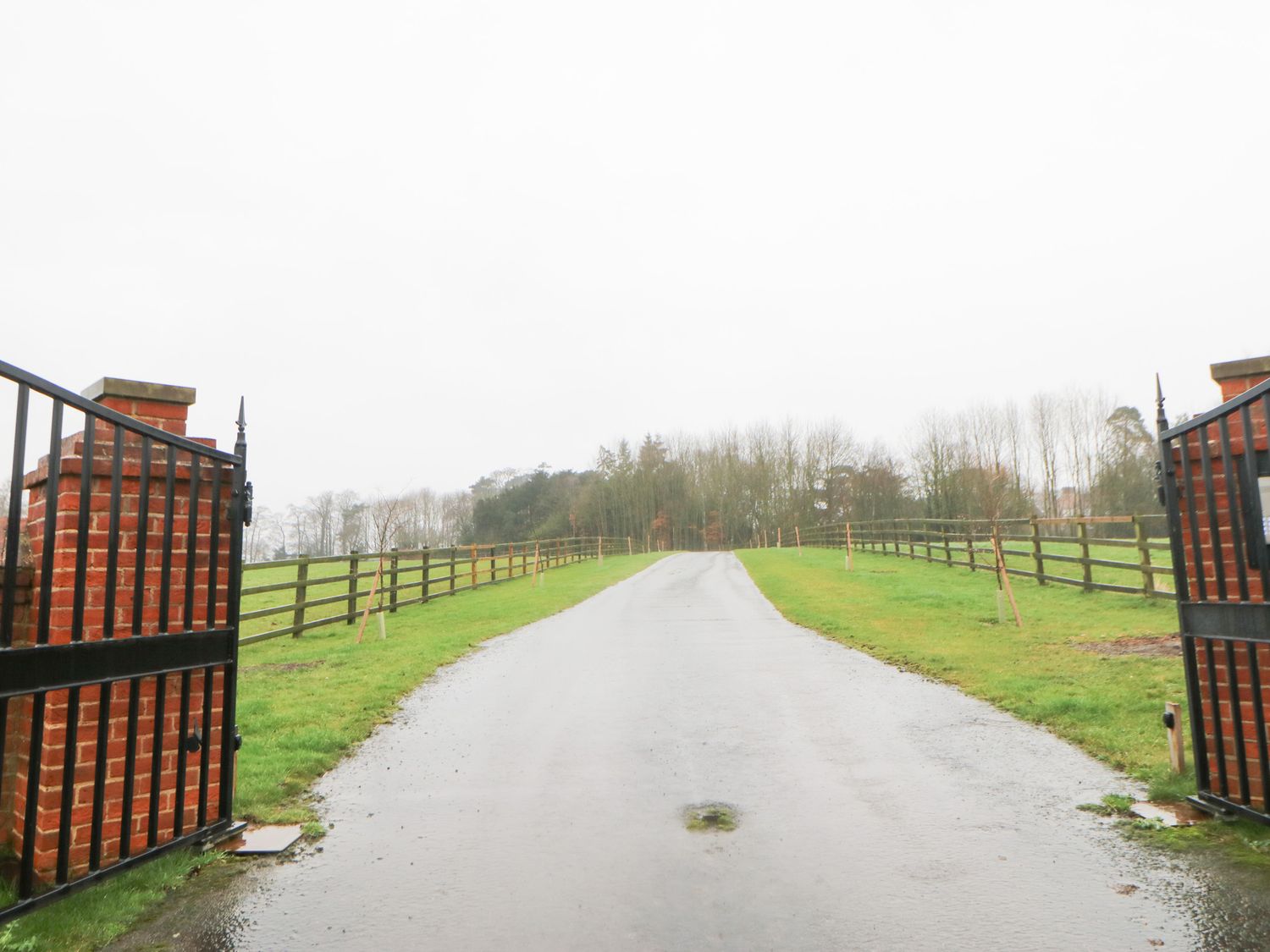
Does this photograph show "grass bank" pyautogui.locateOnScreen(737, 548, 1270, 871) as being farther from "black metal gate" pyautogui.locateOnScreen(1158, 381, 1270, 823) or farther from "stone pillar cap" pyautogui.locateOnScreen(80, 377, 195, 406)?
"stone pillar cap" pyautogui.locateOnScreen(80, 377, 195, 406)

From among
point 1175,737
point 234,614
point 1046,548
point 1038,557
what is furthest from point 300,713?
point 1046,548

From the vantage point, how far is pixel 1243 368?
12.9 ft

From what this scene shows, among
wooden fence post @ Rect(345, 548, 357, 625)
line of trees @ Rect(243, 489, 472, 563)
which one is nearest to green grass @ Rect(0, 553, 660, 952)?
wooden fence post @ Rect(345, 548, 357, 625)

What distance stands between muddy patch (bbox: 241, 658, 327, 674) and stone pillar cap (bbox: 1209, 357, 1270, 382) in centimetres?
→ 913

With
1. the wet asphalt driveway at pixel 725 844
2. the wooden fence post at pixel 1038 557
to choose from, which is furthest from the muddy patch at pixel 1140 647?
the wooden fence post at pixel 1038 557

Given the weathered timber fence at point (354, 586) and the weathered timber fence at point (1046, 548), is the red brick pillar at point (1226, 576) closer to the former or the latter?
the weathered timber fence at point (1046, 548)

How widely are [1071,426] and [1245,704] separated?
46.7m

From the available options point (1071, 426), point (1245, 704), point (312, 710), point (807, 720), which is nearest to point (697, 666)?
point (807, 720)

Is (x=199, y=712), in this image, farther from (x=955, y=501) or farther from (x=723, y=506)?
(x=723, y=506)

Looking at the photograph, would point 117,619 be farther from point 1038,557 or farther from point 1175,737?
point 1038,557

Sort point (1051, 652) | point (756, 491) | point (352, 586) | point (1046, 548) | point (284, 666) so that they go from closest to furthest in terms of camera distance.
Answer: point (1051, 652), point (284, 666), point (352, 586), point (1046, 548), point (756, 491)

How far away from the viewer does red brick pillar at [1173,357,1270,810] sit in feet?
12.1

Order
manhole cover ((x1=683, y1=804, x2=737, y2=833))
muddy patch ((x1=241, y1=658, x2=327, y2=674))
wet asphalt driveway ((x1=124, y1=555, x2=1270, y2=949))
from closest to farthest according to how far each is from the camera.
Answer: wet asphalt driveway ((x1=124, y1=555, x2=1270, y2=949)), manhole cover ((x1=683, y1=804, x2=737, y2=833)), muddy patch ((x1=241, y1=658, x2=327, y2=674))

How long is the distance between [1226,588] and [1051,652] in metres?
4.87
